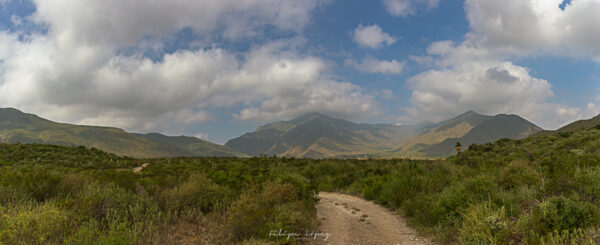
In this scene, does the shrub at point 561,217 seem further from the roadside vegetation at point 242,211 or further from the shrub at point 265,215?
the shrub at point 265,215

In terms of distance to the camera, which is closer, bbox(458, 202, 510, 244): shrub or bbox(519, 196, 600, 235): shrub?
bbox(519, 196, 600, 235): shrub

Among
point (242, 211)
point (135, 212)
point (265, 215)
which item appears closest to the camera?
point (135, 212)

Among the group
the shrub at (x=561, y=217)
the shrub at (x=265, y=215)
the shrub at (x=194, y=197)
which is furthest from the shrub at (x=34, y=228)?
the shrub at (x=561, y=217)

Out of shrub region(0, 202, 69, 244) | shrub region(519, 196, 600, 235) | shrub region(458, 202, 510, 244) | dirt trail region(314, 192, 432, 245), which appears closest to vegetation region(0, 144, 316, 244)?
shrub region(0, 202, 69, 244)

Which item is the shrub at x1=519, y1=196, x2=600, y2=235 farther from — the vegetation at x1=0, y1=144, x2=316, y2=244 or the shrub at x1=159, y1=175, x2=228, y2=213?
the shrub at x1=159, y1=175, x2=228, y2=213

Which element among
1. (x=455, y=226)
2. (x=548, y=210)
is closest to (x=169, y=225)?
(x=455, y=226)

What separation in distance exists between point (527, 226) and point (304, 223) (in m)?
6.13

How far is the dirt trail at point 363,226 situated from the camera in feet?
30.3

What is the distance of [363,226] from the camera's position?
429 inches

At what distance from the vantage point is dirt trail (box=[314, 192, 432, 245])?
924 cm

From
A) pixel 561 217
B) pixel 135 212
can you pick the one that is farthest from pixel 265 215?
pixel 561 217

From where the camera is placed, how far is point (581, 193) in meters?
7.67

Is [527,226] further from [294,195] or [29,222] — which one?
[29,222]

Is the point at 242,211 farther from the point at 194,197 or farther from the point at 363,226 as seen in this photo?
the point at 363,226
